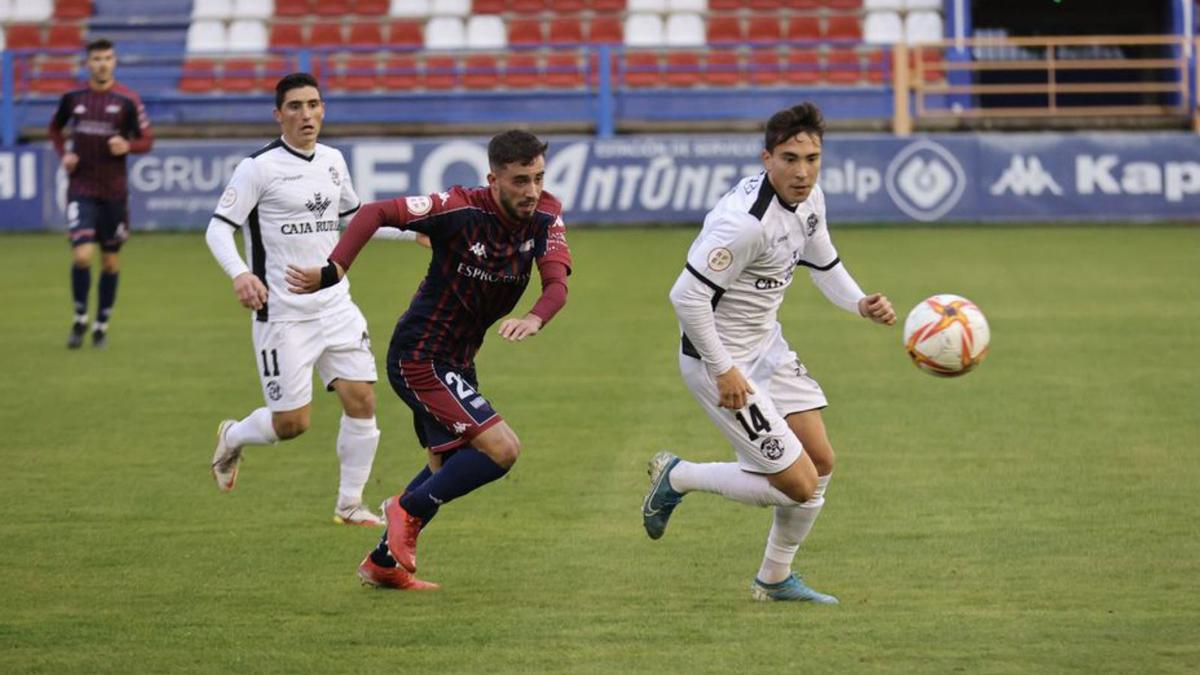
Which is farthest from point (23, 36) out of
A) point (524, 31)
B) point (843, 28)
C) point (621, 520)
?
point (621, 520)

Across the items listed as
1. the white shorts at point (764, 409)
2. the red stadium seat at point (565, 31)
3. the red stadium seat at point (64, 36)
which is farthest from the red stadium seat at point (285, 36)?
the white shorts at point (764, 409)

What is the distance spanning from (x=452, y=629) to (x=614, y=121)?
2055cm

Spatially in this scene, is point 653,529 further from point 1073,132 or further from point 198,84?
point 198,84

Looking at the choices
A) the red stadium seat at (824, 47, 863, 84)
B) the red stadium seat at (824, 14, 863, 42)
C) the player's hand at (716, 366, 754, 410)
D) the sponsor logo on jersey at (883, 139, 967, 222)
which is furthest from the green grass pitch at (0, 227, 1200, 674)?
the red stadium seat at (824, 14, 863, 42)

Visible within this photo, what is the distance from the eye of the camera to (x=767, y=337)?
7.49 m

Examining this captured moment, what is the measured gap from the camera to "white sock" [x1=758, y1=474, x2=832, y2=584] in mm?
7246

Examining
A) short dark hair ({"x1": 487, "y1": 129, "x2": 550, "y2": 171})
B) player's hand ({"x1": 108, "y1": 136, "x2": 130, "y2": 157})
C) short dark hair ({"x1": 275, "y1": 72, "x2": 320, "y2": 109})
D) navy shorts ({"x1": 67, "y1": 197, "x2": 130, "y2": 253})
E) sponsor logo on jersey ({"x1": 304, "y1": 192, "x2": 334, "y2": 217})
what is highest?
short dark hair ({"x1": 275, "y1": 72, "x2": 320, "y2": 109})

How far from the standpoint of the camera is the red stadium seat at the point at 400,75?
28609 mm

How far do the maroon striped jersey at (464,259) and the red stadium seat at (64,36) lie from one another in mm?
24701

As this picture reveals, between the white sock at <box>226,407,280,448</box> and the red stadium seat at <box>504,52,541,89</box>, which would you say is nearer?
the white sock at <box>226,407,280,448</box>

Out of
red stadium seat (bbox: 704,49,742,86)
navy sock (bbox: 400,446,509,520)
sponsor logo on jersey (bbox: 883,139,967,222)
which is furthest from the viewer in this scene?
red stadium seat (bbox: 704,49,742,86)

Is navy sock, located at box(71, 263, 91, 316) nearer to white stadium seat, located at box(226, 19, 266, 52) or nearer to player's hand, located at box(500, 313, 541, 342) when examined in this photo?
player's hand, located at box(500, 313, 541, 342)

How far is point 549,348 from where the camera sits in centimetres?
1519

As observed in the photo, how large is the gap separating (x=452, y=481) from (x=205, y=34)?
2444 cm
